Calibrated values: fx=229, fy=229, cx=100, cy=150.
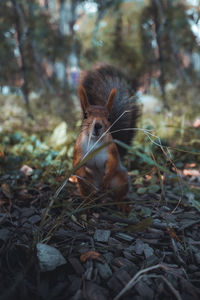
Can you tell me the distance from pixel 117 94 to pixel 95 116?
1.11 ft

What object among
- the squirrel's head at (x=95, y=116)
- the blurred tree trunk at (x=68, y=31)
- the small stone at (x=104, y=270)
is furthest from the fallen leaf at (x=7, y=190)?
the blurred tree trunk at (x=68, y=31)

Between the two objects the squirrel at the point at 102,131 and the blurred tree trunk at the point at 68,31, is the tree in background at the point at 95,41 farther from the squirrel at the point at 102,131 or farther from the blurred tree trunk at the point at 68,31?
the squirrel at the point at 102,131

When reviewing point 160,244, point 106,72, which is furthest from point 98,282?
point 106,72

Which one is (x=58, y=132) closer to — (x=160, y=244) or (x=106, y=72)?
(x=106, y=72)

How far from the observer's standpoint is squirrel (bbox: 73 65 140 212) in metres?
1.37

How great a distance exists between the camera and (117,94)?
5.32 ft

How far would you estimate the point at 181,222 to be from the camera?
1.28 metres

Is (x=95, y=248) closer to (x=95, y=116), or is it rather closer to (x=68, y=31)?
(x=95, y=116)

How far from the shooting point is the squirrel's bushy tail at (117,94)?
1.56 metres

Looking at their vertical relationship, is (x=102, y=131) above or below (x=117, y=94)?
below

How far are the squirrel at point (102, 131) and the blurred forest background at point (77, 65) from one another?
23 cm

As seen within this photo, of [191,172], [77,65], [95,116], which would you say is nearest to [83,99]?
[95,116]

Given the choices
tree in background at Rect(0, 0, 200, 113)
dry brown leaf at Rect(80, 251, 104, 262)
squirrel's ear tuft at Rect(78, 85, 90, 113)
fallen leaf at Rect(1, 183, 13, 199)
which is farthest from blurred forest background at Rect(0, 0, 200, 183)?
dry brown leaf at Rect(80, 251, 104, 262)

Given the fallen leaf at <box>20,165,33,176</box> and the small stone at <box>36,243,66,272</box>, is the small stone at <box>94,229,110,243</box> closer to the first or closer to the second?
the small stone at <box>36,243,66,272</box>
